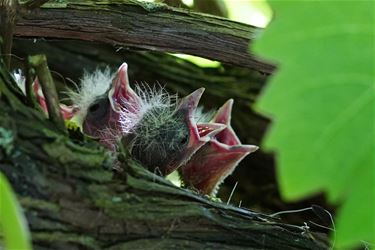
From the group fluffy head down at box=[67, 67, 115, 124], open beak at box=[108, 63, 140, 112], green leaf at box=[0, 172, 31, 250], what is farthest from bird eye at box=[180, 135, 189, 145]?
green leaf at box=[0, 172, 31, 250]

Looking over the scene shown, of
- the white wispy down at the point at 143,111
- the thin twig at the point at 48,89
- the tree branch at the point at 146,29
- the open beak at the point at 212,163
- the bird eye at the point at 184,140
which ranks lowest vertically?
the open beak at the point at 212,163

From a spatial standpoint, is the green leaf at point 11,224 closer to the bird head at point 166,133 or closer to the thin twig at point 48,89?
the thin twig at point 48,89

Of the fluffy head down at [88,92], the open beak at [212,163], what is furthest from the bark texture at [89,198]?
the fluffy head down at [88,92]

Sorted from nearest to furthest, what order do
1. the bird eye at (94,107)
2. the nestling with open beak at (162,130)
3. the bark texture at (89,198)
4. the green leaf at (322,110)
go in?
the green leaf at (322,110), the bark texture at (89,198), the nestling with open beak at (162,130), the bird eye at (94,107)

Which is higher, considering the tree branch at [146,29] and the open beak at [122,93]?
the tree branch at [146,29]

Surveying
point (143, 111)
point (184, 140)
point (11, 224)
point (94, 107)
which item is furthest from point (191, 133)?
point (11, 224)

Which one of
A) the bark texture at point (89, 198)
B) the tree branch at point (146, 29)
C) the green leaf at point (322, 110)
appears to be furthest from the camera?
the tree branch at point (146, 29)

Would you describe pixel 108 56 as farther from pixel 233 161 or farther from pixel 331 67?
pixel 331 67
